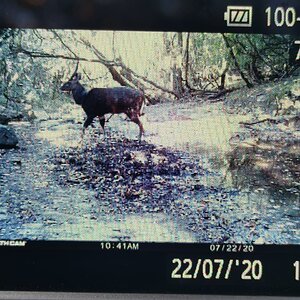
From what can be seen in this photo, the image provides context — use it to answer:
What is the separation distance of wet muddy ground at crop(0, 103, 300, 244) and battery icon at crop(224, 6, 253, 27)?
214mm

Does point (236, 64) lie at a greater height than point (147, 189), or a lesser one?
greater

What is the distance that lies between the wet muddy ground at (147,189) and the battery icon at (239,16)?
214mm

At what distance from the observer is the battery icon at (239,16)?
1.75m

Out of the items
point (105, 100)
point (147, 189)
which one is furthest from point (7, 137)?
point (147, 189)

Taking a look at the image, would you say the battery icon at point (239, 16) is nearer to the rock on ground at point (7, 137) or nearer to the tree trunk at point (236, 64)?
the tree trunk at point (236, 64)

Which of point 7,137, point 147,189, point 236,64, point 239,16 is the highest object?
point 239,16

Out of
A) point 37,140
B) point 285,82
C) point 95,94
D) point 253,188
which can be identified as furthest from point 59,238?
point 285,82

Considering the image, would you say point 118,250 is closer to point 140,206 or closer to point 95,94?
point 140,206

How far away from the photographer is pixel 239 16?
1.76 m

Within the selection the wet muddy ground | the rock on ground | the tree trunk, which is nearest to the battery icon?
the tree trunk

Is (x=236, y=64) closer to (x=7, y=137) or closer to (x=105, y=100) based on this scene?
(x=105, y=100)

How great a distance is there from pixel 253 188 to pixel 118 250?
381mm

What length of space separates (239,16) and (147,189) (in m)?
0.50

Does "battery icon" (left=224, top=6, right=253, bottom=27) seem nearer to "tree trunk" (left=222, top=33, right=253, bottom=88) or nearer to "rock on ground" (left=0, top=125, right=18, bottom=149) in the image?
"tree trunk" (left=222, top=33, right=253, bottom=88)
